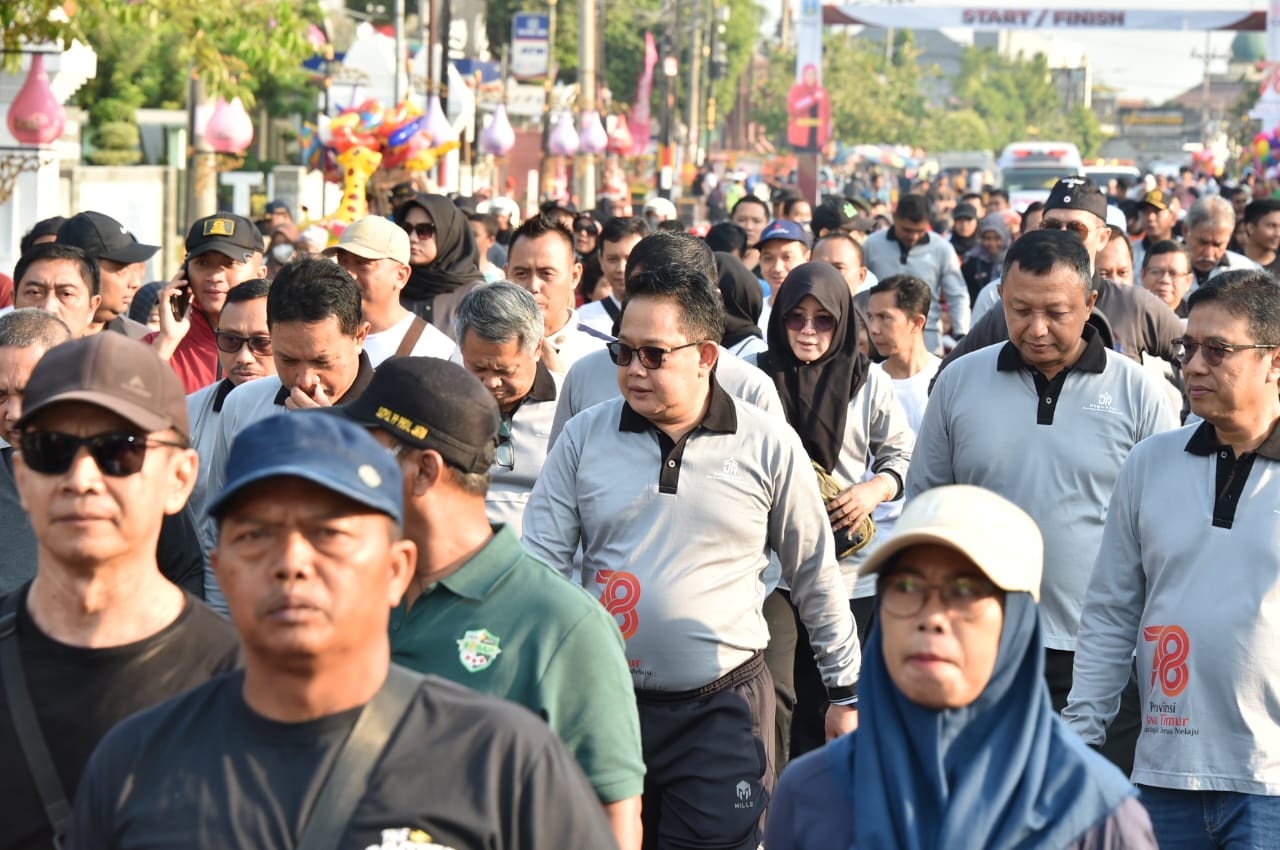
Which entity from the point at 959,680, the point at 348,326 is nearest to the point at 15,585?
the point at 348,326

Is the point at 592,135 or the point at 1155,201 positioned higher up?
the point at 592,135

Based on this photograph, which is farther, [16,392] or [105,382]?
[16,392]

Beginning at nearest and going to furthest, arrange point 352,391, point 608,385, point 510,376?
point 352,391
point 510,376
point 608,385

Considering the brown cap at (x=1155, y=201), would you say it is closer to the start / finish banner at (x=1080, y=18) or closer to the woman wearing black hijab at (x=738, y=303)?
the woman wearing black hijab at (x=738, y=303)

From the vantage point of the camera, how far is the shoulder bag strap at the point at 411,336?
293 inches

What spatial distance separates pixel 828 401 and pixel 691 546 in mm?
1991

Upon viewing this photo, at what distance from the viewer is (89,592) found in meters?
3.41

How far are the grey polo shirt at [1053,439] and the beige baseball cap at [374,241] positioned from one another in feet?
7.45

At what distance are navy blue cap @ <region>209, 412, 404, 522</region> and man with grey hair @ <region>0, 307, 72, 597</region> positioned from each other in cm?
220

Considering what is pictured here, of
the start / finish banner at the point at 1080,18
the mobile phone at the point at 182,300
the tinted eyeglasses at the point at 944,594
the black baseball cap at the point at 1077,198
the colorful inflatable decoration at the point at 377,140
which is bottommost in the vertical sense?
the tinted eyeglasses at the point at 944,594

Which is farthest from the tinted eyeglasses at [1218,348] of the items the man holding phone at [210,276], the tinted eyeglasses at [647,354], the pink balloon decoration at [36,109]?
the pink balloon decoration at [36,109]

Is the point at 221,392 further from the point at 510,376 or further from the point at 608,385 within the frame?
the point at 608,385

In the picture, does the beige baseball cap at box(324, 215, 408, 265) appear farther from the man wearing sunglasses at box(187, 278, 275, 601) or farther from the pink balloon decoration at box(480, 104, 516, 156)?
A: the pink balloon decoration at box(480, 104, 516, 156)

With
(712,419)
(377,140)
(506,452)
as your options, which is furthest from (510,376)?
(377,140)
